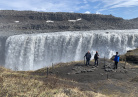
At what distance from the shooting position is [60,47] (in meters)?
30.9

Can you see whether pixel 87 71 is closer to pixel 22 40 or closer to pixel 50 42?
pixel 50 42

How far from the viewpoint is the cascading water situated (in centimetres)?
2995

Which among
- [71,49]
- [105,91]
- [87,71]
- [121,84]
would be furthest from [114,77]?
[71,49]

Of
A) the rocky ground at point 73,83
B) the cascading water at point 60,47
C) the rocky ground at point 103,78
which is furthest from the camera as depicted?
the cascading water at point 60,47

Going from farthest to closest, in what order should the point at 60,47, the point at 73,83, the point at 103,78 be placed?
the point at 60,47 < the point at 103,78 < the point at 73,83

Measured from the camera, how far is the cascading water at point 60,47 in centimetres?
2995

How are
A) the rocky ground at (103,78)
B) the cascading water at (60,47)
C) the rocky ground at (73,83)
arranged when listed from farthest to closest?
the cascading water at (60,47), the rocky ground at (103,78), the rocky ground at (73,83)

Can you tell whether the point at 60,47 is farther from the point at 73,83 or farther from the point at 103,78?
the point at 73,83

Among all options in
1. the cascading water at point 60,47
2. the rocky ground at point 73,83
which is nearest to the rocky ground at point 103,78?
the rocky ground at point 73,83

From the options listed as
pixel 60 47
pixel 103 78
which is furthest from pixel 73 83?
pixel 60 47

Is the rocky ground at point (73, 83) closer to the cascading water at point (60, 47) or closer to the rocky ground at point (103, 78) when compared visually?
the rocky ground at point (103, 78)

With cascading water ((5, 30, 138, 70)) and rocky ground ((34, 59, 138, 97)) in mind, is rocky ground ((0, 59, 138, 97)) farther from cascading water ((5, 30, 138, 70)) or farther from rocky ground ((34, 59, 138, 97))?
cascading water ((5, 30, 138, 70))

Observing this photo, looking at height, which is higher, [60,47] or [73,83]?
[60,47]

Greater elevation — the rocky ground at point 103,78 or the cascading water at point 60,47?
the cascading water at point 60,47
